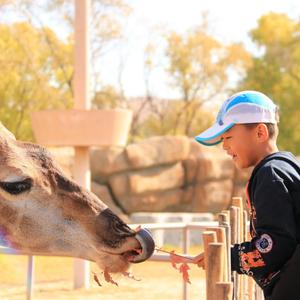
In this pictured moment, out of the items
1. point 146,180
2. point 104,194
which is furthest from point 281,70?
point 104,194

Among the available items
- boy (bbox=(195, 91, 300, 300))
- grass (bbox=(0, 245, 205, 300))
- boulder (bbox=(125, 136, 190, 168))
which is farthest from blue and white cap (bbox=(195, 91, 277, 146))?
boulder (bbox=(125, 136, 190, 168))

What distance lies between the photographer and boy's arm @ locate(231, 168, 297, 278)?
92.2 inches

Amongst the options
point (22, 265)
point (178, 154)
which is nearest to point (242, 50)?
point (178, 154)

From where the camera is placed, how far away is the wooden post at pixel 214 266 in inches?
95.6

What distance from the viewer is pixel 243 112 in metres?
2.59

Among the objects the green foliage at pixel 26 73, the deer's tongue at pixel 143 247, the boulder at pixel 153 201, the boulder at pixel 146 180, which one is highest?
the green foliage at pixel 26 73

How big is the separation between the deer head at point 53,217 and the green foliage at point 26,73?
21994 millimetres

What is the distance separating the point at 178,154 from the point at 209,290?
18.6 m

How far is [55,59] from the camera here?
87.8 ft

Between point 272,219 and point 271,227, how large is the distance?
0.03 meters

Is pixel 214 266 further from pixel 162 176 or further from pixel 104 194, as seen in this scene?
pixel 162 176

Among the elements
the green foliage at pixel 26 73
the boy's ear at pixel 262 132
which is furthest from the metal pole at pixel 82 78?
the green foliage at pixel 26 73

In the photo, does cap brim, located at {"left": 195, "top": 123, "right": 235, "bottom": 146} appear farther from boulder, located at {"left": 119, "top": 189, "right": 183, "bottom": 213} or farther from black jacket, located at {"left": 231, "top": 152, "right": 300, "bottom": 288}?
boulder, located at {"left": 119, "top": 189, "right": 183, "bottom": 213}

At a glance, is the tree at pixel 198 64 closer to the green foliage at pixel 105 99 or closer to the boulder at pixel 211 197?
the green foliage at pixel 105 99
